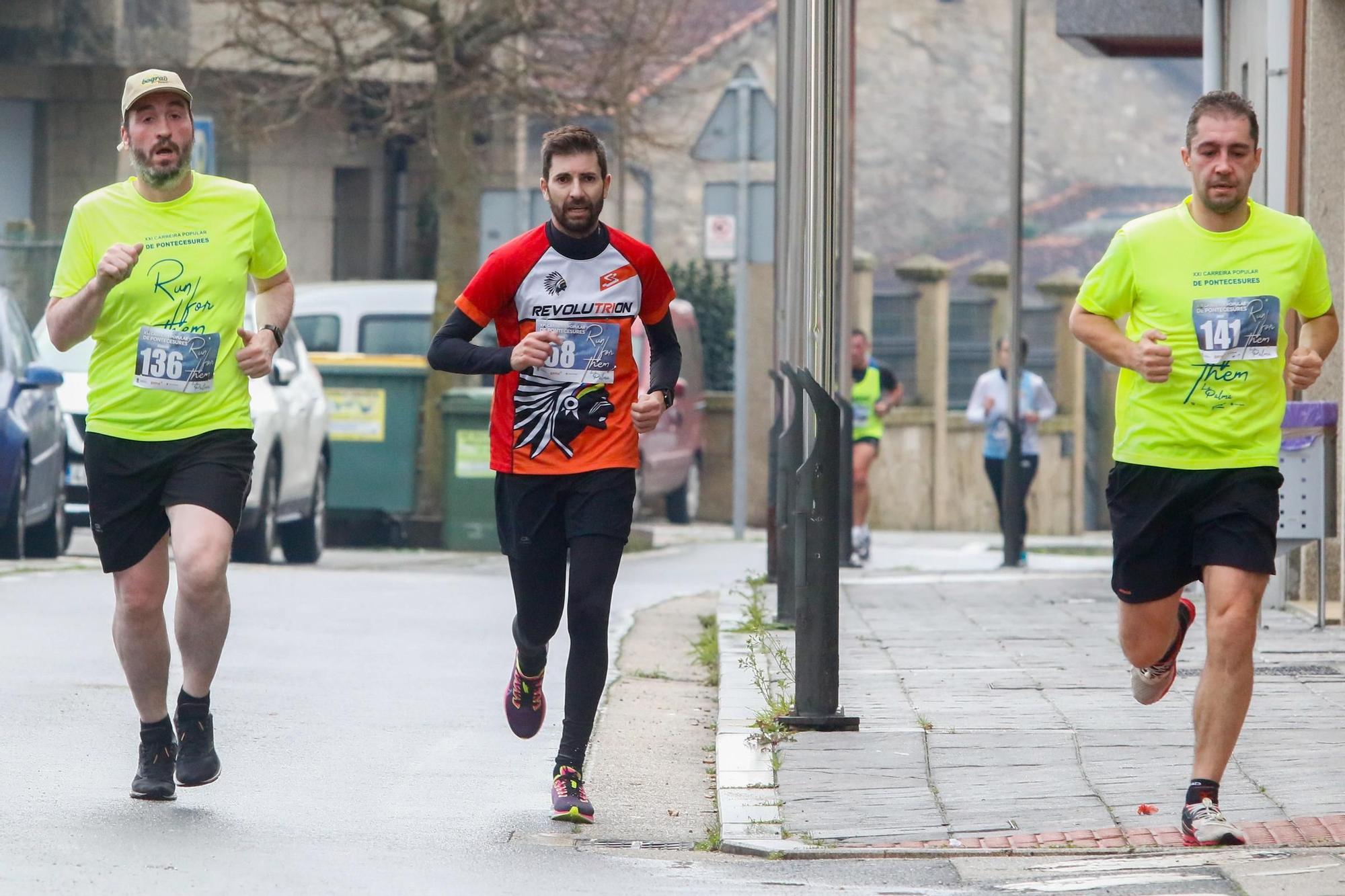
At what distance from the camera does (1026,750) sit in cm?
746

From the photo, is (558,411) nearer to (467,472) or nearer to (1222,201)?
(1222,201)

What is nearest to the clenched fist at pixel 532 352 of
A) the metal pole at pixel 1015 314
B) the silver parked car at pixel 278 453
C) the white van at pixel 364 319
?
the silver parked car at pixel 278 453

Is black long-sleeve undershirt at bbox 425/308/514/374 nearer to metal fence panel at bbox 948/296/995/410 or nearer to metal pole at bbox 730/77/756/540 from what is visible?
metal pole at bbox 730/77/756/540

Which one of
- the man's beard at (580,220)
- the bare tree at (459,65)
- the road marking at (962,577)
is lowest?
the road marking at (962,577)

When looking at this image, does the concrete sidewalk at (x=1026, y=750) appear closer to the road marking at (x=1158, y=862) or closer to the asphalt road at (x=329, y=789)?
the road marking at (x=1158, y=862)

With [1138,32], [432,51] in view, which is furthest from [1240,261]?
[432,51]

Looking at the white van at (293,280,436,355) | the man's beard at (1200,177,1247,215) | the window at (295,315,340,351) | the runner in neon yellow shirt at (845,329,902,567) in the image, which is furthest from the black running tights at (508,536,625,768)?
the window at (295,315,340,351)

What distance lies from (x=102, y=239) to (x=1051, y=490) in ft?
76.8

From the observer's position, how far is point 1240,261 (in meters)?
6.26

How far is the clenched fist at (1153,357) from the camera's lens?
243 inches

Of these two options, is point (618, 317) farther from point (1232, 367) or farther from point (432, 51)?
point (432, 51)

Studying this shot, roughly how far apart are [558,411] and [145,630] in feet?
3.97

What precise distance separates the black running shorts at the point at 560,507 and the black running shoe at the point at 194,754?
91 centimetres

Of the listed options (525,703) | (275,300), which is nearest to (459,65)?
(275,300)
